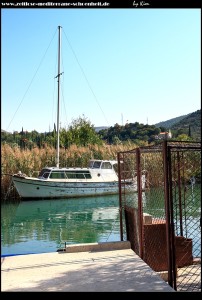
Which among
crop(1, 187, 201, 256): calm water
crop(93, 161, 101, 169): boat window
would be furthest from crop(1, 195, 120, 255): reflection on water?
crop(93, 161, 101, 169): boat window

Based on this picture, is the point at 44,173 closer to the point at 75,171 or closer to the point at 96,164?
the point at 75,171

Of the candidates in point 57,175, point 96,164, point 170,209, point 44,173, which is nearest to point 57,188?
point 57,175

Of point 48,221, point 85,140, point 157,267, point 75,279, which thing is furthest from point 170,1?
point 85,140

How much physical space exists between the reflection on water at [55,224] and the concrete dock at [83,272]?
11.2 feet

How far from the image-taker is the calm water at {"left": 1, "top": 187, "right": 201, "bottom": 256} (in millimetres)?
9406

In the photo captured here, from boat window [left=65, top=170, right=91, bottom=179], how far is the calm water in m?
1.73

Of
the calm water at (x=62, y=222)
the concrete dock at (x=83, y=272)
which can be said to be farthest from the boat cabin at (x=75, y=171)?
the concrete dock at (x=83, y=272)

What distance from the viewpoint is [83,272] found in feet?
14.8

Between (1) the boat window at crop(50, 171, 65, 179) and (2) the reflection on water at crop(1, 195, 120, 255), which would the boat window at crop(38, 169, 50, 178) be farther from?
(2) the reflection on water at crop(1, 195, 120, 255)

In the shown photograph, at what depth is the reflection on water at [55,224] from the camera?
9.70 metres

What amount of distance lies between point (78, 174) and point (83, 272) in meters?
16.9

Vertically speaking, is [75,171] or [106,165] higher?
[106,165]

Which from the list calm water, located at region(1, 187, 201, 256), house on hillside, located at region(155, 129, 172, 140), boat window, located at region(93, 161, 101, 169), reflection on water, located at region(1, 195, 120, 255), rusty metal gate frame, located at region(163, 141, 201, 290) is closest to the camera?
rusty metal gate frame, located at region(163, 141, 201, 290)
